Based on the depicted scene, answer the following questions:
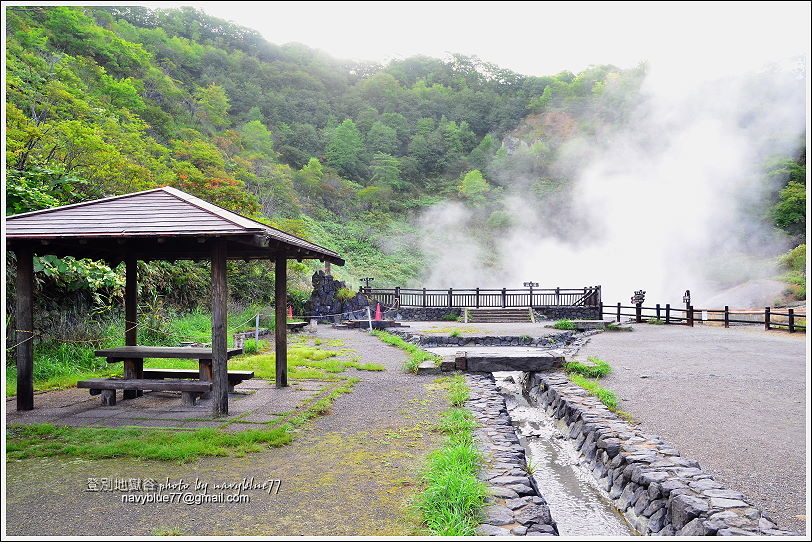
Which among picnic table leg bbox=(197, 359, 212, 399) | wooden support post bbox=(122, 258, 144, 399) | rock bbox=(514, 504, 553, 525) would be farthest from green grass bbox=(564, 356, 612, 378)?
wooden support post bbox=(122, 258, 144, 399)

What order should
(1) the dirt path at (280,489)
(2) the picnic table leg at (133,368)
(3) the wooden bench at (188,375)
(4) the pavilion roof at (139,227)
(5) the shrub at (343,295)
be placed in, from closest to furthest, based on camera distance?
(1) the dirt path at (280,489), (4) the pavilion roof at (139,227), (2) the picnic table leg at (133,368), (3) the wooden bench at (188,375), (5) the shrub at (343,295)

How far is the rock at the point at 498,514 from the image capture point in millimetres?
3406

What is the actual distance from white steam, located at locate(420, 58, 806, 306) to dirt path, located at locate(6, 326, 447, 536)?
110 feet

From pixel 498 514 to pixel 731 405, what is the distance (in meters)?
5.38

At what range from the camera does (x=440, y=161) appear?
57.1 m

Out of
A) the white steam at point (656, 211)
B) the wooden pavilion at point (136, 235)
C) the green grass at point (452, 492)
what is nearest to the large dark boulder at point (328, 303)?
the wooden pavilion at point (136, 235)

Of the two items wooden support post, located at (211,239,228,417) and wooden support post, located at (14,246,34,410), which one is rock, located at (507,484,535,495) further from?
wooden support post, located at (14,246,34,410)

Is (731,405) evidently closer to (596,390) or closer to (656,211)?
(596,390)

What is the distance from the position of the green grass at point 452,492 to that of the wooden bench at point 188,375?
11.1 feet

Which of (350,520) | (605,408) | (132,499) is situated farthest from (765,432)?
(132,499)

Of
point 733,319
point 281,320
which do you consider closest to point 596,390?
point 281,320

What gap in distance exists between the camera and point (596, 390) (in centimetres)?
782

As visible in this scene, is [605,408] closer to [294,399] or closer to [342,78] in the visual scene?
[294,399]

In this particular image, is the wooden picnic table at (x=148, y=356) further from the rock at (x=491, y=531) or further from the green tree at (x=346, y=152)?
the green tree at (x=346, y=152)
